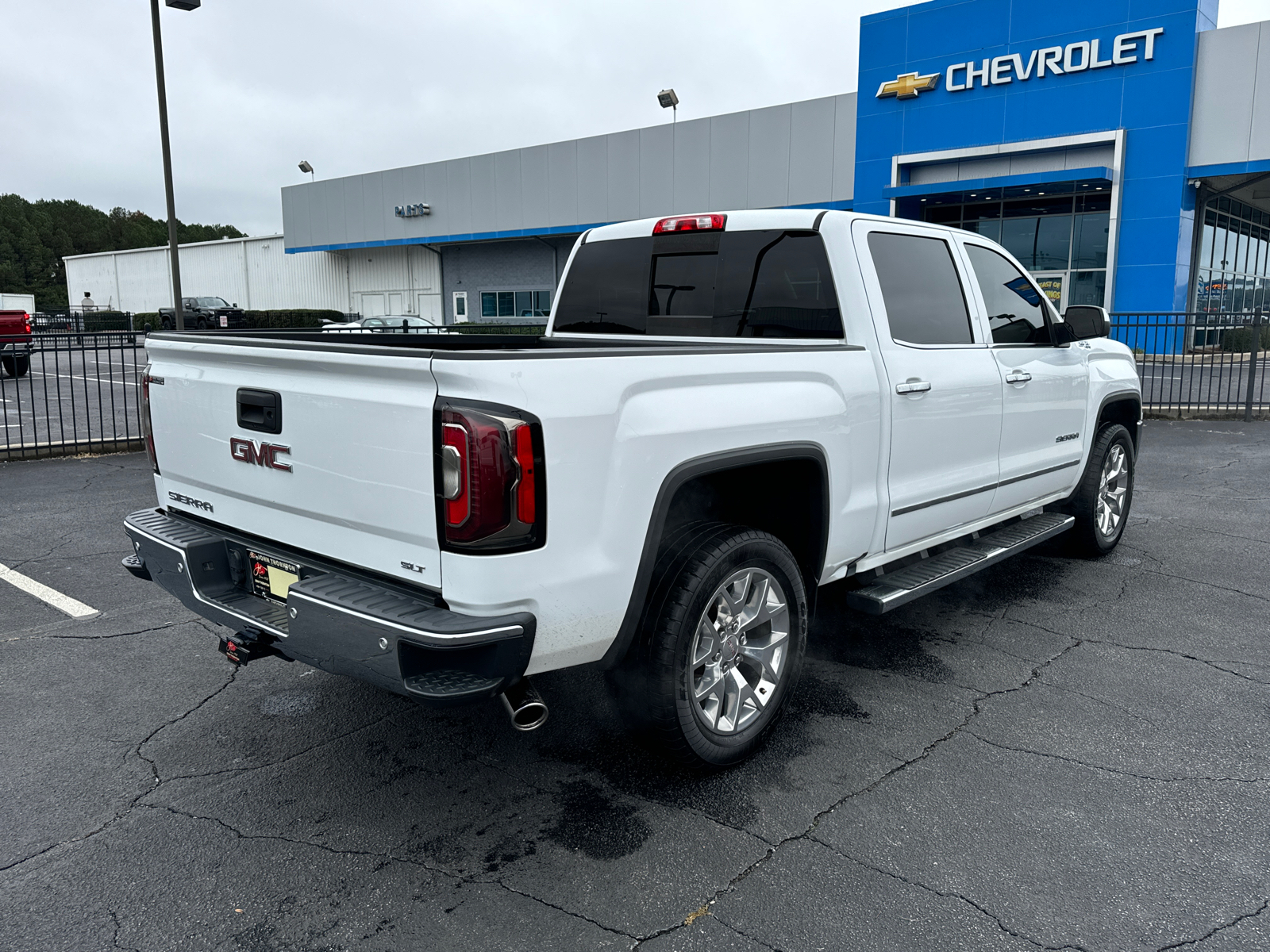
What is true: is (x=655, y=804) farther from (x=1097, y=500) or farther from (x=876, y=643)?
(x=1097, y=500)

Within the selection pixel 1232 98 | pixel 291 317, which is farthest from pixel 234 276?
pixel 1232 98

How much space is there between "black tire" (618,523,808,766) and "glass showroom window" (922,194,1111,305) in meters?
24.0

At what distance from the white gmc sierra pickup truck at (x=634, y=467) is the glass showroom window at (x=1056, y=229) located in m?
22.3

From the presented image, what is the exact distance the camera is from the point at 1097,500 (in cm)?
589

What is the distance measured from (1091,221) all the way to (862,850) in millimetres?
25888

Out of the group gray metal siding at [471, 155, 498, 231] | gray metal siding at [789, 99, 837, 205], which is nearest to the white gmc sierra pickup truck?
gray metal siding at [789, 99, 837, 205]

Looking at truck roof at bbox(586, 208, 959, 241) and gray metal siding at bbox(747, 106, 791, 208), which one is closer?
truck roof at bbox(586, 208, 959, 241)

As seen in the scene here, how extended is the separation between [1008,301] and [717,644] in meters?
2.83

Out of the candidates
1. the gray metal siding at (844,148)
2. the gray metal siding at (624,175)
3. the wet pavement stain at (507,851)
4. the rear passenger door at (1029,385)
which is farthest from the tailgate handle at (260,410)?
the gray metal siding at (624,175)

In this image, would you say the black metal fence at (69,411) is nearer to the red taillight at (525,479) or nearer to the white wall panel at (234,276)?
the red taillight at (525,479)

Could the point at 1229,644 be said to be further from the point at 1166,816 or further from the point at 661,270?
the point at 661,270

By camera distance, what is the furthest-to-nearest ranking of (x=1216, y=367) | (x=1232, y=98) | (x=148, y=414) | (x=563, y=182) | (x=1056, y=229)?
(x=563, y=182), (x=1056, y=229), (x=1232, y=98), (x=1216, y=367), (x=148, y=414)

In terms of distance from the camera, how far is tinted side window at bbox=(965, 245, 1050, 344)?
4758 millimetres

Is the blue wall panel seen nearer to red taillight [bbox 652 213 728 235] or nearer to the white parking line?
red taillight [bbox 652 213 728 235]
